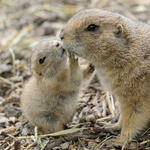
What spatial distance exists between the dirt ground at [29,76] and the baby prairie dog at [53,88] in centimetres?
34

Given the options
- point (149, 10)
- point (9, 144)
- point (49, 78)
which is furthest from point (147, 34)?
point (149, 10)

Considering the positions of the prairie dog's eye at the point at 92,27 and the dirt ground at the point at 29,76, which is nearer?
the prairie dog's eye at the point at 92,27

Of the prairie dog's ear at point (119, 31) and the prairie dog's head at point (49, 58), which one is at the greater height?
the prairie dog's ear at point (119, 31)

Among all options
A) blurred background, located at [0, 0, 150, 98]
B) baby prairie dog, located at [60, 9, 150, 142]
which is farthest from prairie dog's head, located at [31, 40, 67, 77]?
blurred background, located at [0, 0, 150, 98]

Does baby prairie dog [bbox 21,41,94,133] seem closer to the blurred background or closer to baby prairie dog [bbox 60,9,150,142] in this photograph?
baby prairie dog [bbox 60,9,150,142]

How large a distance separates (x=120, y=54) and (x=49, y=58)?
1.74 meters

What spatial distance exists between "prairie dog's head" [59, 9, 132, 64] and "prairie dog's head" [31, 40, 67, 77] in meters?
0.84

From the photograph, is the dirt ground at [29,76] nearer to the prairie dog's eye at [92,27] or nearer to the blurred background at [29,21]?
the blurred background at [29,21]

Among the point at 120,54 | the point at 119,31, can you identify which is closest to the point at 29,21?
the point at 119,31

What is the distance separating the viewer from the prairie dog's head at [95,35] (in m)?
4.52

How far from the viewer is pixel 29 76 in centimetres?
800

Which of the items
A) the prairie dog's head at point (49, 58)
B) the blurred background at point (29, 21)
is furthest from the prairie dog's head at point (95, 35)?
the blurred background at point (29, 21)

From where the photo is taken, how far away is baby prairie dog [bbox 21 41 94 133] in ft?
18.4

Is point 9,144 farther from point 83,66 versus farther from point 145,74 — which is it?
point 145,74
